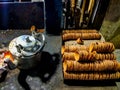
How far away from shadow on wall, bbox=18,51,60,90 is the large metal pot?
0.09 m

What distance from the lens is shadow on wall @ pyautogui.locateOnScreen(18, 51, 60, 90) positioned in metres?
2.14

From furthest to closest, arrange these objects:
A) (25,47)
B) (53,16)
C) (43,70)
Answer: (53,16) < (43,70) < (25,47)

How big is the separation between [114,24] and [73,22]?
2.94 feet

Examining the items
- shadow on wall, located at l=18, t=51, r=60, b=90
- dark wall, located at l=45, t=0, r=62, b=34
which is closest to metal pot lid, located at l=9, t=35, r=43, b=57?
shadow on wall, located at l=18, t=51, r=60, b=90

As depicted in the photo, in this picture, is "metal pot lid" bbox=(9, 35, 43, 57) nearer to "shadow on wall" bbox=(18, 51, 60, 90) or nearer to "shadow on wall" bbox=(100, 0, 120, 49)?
"shadow on wall" bbox=(18, 51, 60, 90)

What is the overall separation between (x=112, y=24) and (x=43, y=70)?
1807mm

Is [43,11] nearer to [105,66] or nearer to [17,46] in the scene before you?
[17,46]

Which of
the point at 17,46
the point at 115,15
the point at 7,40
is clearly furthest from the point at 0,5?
the point at 115,15

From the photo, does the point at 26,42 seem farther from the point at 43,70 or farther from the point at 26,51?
the point at 43,70

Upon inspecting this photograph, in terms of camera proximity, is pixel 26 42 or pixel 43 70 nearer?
pixel 26 42

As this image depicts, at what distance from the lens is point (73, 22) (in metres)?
3.01

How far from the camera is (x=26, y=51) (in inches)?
81.2

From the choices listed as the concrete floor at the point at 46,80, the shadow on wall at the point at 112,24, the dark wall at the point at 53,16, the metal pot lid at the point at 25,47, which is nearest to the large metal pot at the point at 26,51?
the metal pot lid at the point at 25,47

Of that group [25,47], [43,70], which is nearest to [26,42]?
[25,47]
